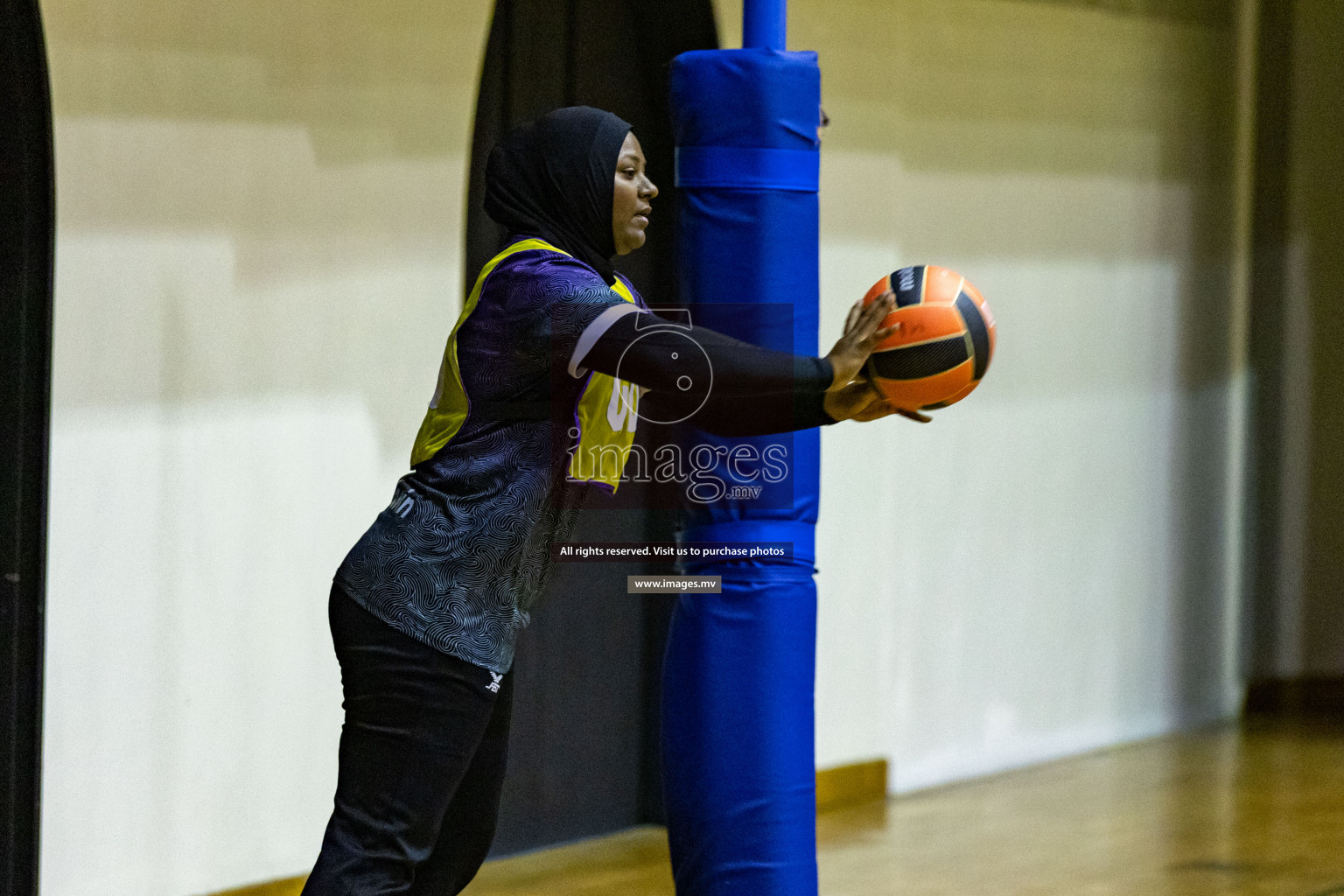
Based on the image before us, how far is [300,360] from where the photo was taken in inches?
143

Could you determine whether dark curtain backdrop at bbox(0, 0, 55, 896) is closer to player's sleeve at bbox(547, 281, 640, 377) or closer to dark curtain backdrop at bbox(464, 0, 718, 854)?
dark curtain backdrop at bbox(464, 0, 718, 854)

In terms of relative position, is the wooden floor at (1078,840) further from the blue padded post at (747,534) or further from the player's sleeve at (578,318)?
the player's sleeve at (578,318)

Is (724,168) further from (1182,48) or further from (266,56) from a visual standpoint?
(1182,48)

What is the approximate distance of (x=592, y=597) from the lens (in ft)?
14.2

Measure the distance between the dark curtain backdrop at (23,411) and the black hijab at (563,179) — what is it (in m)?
1.21

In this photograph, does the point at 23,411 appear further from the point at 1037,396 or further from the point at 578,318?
the point at 1037,396

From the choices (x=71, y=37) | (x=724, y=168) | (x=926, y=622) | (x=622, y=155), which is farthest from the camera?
(x=926, y=622)

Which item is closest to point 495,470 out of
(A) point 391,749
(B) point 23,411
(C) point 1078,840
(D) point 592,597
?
(A) point 391,749

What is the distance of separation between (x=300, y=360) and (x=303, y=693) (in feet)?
2.48

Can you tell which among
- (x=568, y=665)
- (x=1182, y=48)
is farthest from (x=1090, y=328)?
(x=568, y=665)

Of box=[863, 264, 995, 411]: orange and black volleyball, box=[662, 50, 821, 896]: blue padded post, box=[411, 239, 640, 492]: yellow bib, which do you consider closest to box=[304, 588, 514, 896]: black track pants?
box=[411, 239, 640, 492]: yellow bib

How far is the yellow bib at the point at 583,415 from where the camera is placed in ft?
7.64

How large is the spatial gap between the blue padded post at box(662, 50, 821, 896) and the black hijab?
0.22m

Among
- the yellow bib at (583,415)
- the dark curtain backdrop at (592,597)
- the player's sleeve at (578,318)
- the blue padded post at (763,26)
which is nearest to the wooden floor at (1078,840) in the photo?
the dark curtain backdrop at (592,597)
